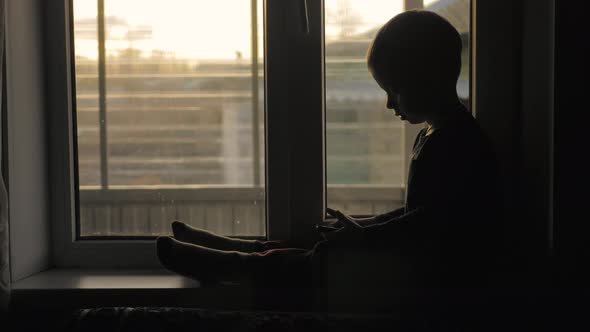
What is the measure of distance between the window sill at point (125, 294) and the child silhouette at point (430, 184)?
64 millimetres

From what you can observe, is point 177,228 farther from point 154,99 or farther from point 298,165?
point 154,99

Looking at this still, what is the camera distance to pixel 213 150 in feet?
6.10

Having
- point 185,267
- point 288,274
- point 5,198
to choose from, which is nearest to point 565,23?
point 288,274

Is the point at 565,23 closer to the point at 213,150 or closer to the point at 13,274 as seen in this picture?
the point at 213,150

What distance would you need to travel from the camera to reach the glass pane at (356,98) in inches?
52.4

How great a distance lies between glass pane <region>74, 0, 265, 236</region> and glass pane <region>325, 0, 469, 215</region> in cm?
22

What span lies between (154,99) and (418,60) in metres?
0.90

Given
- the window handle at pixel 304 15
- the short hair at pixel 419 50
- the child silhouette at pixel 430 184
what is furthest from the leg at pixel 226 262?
the window handle at pixel 304 15

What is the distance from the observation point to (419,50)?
3.18 feet

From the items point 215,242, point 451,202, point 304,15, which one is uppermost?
point 304,15

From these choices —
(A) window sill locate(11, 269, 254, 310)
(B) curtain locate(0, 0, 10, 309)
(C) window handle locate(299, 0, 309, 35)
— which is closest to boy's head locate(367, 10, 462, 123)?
(C) window handle locate(299, 0, 309, 35)

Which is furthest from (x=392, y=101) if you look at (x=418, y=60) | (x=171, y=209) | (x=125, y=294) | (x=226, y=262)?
(x=171, y=209)

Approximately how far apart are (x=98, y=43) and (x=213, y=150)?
551 mm

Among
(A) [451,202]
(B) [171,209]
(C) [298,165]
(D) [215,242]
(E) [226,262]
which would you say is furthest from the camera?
(B) [171,209]
